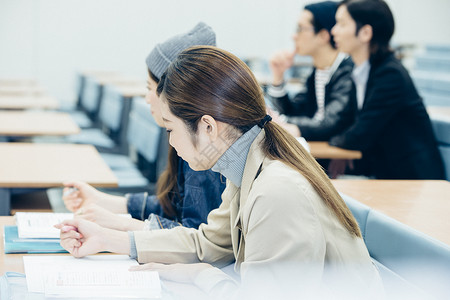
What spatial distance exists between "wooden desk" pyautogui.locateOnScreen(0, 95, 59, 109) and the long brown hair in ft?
12.1

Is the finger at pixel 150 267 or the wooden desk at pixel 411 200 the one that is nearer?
the finger at pixel 150 267

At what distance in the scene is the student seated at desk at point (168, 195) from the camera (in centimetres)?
169

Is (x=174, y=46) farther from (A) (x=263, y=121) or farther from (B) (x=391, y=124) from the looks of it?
(B) (x=391, y=124)

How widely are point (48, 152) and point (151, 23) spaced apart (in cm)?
586

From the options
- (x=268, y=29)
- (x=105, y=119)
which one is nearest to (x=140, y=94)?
(x=105, y=119)

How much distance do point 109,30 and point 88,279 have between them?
7.37 metres

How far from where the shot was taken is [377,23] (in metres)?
3.15

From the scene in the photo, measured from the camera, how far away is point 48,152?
283 centimetres

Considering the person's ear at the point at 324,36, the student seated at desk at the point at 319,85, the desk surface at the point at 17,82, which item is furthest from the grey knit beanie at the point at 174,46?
the desk surface at the point at 17,82

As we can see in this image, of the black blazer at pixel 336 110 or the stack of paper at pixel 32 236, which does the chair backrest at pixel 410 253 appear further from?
the black blazer at pixel 336 110

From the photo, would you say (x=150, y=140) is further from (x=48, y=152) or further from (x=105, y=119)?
(x=105, y=119)

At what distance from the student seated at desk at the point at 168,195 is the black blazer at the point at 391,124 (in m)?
1.30

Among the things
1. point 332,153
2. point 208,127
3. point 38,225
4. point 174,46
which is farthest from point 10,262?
point 332,153

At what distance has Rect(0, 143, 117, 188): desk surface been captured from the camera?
89.5 inches
